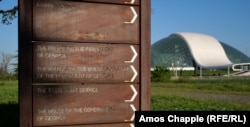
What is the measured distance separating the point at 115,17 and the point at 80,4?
0.36 m

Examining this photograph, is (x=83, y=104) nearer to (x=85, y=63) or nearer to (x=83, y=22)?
(x=85, y=63)

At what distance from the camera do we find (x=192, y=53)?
103750mm

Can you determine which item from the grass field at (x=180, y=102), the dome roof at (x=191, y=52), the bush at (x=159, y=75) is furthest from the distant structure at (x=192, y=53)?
the grass field at (x=180, y=102)

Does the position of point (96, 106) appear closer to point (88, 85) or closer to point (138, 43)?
point (88, 85)

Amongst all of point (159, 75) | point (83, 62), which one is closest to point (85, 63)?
point (83, 62)

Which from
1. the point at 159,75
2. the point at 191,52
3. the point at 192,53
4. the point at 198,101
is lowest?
the point at 159,75

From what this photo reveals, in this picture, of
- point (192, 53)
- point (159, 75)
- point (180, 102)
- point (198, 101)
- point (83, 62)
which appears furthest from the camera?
point (192, 53)

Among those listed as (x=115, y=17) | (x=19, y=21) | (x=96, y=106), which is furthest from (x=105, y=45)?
(x=19, y=21)

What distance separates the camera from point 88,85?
3.66m

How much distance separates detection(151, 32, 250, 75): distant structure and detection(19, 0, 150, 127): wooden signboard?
331 feet

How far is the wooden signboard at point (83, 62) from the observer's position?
3449 mm

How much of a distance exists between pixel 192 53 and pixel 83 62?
102 metres

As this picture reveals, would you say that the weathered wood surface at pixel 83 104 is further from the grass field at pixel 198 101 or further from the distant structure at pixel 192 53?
the distant structure at pixel 192 53

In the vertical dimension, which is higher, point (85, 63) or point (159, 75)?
point (85, 63)
